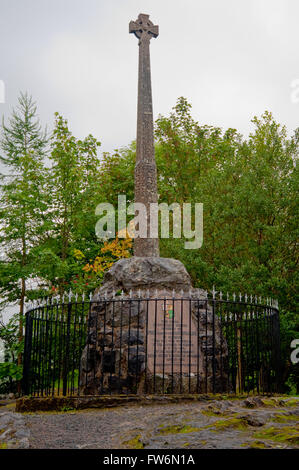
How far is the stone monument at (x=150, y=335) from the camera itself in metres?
9.16

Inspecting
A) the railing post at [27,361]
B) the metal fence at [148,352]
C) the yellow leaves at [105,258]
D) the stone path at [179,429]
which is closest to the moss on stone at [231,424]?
the stone path at [179,429]

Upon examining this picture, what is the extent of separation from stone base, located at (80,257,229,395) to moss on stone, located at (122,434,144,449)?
11.7ft

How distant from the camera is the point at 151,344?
970 cm

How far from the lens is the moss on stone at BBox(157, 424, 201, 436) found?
5.22 metres

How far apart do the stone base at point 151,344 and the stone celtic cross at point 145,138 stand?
1566mm

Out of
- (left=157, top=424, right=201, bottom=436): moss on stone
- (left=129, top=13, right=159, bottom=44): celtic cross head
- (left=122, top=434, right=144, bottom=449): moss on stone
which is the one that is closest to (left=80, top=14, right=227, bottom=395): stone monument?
(left=157, top=424, right=201, bottom=436): moss on stone

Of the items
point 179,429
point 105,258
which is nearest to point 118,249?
point 105,258

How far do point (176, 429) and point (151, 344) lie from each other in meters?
4.36

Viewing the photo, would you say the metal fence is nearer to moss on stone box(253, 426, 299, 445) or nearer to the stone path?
the stone path

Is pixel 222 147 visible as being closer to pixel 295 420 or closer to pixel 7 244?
pixel 7 244

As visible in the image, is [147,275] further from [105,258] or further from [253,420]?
[105,258]

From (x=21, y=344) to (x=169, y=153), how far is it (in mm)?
14866

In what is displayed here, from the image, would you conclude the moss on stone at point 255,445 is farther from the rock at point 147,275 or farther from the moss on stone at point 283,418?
the rock at point 147,275

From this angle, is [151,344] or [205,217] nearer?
[151,344]
